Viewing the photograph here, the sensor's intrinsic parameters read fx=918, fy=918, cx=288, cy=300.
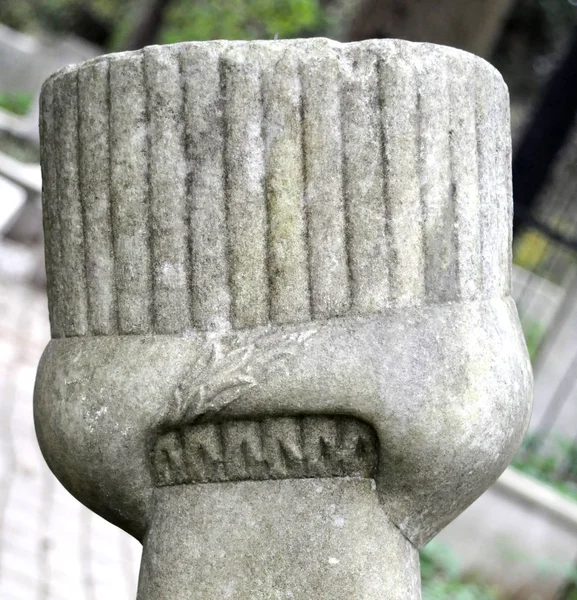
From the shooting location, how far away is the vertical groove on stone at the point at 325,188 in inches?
62.0

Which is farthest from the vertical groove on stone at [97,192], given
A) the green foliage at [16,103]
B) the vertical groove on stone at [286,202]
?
the green foliage at [16,103]

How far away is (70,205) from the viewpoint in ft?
5.61

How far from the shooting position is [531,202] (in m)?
7.25

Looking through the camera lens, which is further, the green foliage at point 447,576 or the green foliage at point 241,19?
the green foliage at point 241,19

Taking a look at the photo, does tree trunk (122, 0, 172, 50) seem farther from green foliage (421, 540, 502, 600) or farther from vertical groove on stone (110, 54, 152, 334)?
vertical groove on stone (110, 54, 152, 334)

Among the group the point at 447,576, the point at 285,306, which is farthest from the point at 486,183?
the point at 447,576

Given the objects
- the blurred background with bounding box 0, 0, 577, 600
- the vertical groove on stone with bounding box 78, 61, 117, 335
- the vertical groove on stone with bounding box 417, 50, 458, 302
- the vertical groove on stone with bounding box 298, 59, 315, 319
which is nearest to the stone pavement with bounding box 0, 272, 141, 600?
the blurred background with bounding box 0, 0, 577, 600

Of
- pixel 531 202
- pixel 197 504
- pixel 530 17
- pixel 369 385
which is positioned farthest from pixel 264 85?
pixel 530 17

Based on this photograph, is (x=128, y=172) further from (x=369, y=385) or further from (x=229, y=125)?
(x=369, y=385)

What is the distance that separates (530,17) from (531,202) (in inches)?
299

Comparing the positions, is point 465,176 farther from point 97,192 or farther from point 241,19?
point 241,19

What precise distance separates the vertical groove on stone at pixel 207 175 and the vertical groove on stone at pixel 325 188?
0.50 feet

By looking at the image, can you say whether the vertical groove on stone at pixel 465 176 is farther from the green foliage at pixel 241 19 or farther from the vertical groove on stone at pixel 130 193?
the green foliage at pixel 241 19

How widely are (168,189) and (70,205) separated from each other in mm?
220
